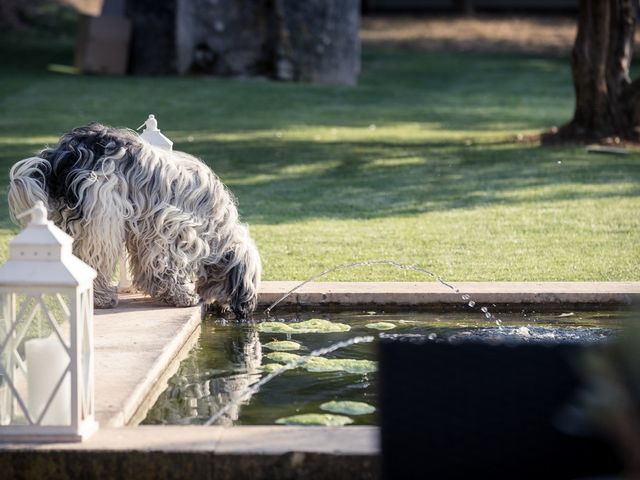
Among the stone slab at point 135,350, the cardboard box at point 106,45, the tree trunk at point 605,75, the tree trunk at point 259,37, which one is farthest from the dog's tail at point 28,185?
the cardboard box at point 106,45

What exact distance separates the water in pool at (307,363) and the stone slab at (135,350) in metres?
0.08

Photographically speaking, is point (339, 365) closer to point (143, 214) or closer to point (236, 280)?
point (236, 280)

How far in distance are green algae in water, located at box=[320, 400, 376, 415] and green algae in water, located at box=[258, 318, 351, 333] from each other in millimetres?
1120

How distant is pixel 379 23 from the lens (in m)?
32.0

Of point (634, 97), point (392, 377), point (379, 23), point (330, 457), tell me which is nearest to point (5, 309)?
point (330, 457)

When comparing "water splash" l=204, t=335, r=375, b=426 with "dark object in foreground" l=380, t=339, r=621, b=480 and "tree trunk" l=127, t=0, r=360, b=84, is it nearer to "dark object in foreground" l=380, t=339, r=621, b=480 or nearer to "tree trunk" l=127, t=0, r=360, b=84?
"dark object in foreground" l=380, t=339, r=621, b=480

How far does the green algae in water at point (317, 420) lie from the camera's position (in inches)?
175

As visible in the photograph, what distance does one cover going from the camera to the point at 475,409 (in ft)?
9.86

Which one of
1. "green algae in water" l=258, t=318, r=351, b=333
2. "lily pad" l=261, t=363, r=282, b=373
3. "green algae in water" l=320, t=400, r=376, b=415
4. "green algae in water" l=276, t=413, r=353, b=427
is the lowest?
"green algae in water" l=258, t=318, r=351, b=333

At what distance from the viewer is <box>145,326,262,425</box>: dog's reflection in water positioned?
458cm

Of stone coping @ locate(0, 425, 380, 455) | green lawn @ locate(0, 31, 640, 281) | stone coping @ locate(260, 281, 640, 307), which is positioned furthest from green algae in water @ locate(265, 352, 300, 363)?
green lawn @ locate(0, 31, 640, 281)

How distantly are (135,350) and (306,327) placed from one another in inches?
40.9

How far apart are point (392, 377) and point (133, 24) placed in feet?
64.0

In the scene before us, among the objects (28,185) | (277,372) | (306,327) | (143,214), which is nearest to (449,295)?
(306,327)
